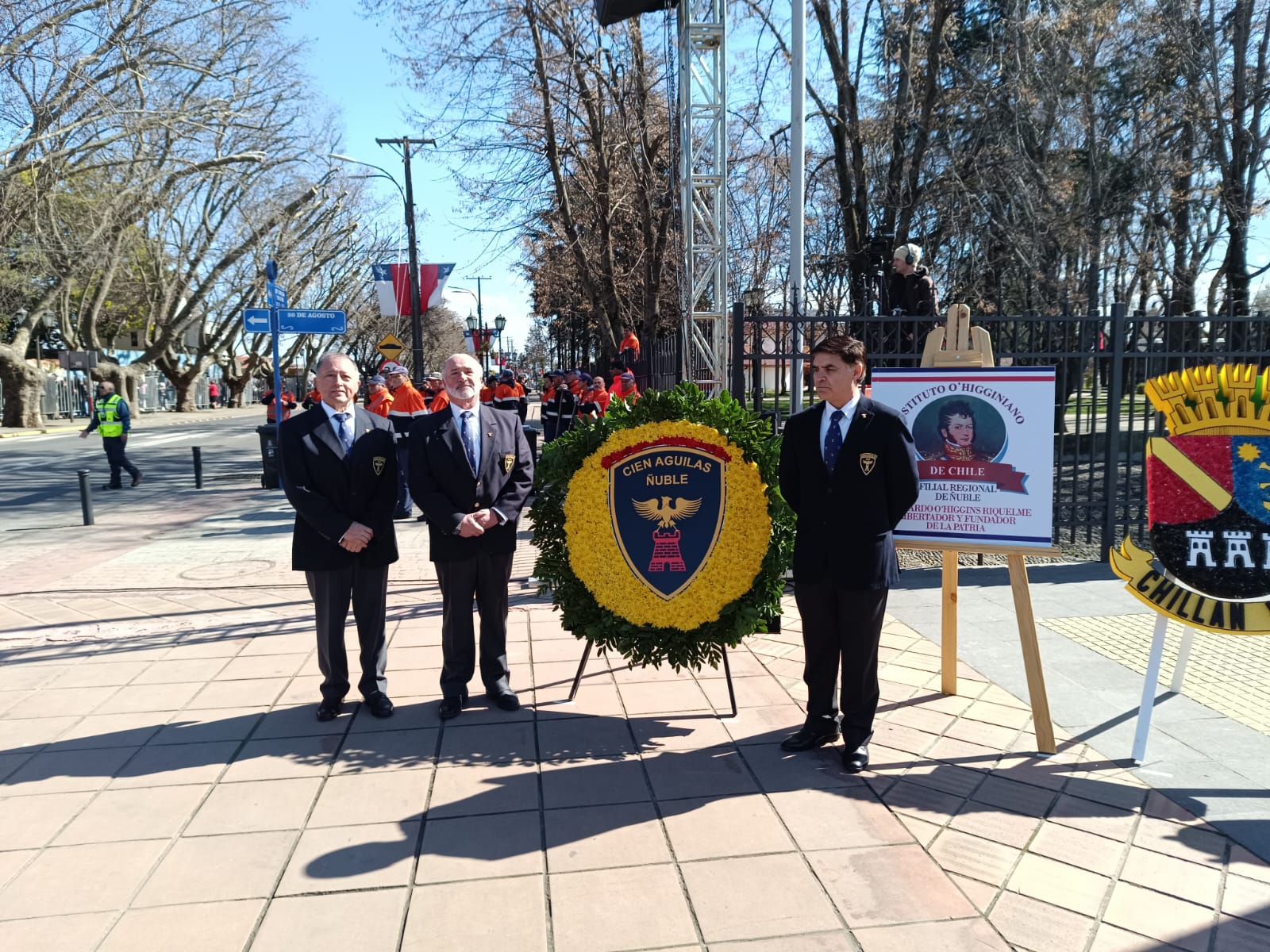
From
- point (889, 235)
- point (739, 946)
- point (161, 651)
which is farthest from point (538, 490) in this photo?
point (889, 235)

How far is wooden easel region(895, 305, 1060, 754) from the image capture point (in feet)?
12.8

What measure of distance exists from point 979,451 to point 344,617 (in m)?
3.36

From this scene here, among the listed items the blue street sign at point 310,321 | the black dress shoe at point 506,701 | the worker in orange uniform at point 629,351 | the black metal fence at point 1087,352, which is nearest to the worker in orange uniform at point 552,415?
the worker in orange uniform at point 629,351

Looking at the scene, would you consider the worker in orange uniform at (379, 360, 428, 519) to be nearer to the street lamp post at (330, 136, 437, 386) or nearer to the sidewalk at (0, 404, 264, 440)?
the street lamp post at (330, 136, 437, 386)

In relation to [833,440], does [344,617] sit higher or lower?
lower

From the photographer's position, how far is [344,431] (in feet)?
14.4

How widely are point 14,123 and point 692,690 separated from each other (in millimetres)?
23905

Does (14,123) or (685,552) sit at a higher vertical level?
(14,123)

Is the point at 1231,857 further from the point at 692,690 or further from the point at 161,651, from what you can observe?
the point at 161,651

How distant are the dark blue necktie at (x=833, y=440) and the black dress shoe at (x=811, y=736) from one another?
1219 mm

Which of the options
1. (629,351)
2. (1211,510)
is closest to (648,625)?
(1211,510)

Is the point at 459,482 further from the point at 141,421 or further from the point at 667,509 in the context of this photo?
the point at 141,421

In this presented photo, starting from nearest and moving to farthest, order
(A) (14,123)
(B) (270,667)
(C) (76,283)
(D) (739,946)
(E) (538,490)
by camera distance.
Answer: (D) (739,946), (E) (538,490), (B) (270,667), (A) (14,123), (C) (76,283)

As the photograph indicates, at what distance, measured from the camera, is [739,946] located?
104 inches
